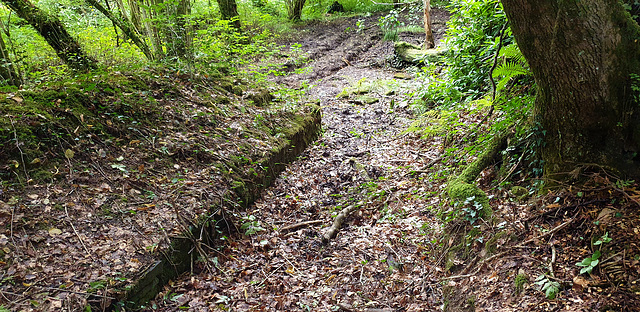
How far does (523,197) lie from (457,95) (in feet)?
13.2

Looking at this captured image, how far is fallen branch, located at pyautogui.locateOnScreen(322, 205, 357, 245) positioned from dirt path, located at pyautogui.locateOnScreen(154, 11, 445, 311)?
0.27ft

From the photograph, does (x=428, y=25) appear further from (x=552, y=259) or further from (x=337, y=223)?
(x=552, y=259)

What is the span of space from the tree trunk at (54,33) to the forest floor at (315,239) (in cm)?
222

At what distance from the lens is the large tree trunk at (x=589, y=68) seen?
285 cm

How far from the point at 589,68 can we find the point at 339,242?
3.29 meters

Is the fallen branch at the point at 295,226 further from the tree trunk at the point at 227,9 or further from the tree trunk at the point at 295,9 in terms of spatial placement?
the tree trunk at the point at 295,9

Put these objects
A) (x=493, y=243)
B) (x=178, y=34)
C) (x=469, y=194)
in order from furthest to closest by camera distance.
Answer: (x=178, y=34)
(x=469, y=194)
(x=493, y=243)

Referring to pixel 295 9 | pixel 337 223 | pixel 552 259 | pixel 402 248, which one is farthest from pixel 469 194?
pixel 295 9

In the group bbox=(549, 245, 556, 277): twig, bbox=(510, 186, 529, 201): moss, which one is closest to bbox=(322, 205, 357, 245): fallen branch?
bbox=(510, 186, 529, 201): moss

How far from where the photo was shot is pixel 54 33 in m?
6.74

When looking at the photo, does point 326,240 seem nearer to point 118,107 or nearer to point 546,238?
point 546,238

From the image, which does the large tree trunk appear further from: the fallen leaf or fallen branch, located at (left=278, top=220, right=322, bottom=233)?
the fallen leaf

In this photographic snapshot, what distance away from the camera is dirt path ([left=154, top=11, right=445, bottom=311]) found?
3.68 metres

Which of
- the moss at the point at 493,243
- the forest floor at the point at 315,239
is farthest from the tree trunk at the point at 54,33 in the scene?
the moss at the point at 493,243
